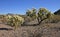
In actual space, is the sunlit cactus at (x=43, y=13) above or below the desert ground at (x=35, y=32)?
above

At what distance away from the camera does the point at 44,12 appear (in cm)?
4484

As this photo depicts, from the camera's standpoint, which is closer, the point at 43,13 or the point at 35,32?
the point at 35,32

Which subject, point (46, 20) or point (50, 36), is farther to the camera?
→ point (46, 20)

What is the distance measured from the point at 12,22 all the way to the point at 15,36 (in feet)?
32.3

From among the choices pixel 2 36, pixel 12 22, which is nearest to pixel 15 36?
pixel 2 36

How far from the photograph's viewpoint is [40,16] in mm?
44875

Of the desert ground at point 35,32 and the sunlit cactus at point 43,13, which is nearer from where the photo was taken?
the desert ground at point 35,32

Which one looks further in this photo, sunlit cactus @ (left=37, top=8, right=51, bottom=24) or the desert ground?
sunlit cactus @ (left=37, top=8, right=51, bottom=24)

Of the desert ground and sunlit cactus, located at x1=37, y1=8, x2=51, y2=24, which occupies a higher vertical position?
sunlit cactus, located at x1=37, y1=8, x2=51, y2=24

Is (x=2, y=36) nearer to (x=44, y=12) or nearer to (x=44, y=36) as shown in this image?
(x=44, y=36)

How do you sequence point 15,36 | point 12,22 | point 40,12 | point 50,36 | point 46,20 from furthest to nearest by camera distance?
point 46,20, point 40,12, point 12,22, point 15,36, point 50,36

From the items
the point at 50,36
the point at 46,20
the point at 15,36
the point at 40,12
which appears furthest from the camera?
the point at 46,20

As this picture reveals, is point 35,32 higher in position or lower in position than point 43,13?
lower

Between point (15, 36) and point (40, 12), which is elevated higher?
point (40, 12)
